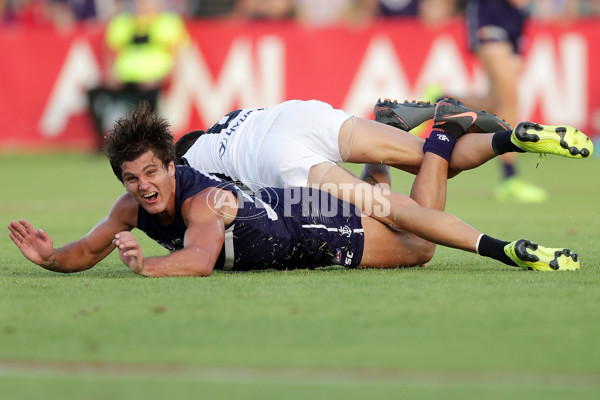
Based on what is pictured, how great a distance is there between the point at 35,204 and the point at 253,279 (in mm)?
6287

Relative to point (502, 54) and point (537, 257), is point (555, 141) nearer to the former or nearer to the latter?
point (537, 257)

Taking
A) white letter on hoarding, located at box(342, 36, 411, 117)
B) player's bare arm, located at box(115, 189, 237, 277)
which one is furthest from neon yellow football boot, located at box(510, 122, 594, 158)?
white letter on hoarding, located at box(342, 36, 411, 117)

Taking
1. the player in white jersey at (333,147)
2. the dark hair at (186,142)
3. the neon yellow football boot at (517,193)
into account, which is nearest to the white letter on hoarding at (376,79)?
the neon yellow football boot at (517,193)

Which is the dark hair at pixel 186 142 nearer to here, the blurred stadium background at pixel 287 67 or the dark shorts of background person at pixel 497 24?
the dark shorts of background person at pixel 497 24

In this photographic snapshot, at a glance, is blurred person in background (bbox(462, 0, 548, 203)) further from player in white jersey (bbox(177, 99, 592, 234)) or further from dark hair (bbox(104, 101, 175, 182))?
dark hair (bbox(104, 101, 175, 182))

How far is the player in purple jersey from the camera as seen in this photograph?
20.2 ft

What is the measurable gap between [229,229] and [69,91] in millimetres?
12588

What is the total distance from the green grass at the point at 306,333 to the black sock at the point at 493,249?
0.12 m

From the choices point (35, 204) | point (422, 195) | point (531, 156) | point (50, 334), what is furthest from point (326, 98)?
point (50, 334)

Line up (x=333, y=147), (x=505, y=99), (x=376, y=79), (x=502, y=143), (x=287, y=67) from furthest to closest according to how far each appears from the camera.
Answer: (x=287, y=67), (x=376, y=79), (x=505, y=99), (x=333, y=147), (x=502, y=143)

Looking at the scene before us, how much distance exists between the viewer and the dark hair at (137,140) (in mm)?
6203

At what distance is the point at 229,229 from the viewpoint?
250 inches

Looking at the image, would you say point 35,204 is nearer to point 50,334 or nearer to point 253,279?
point 253,279

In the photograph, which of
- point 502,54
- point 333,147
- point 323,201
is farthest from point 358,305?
point 502,54
